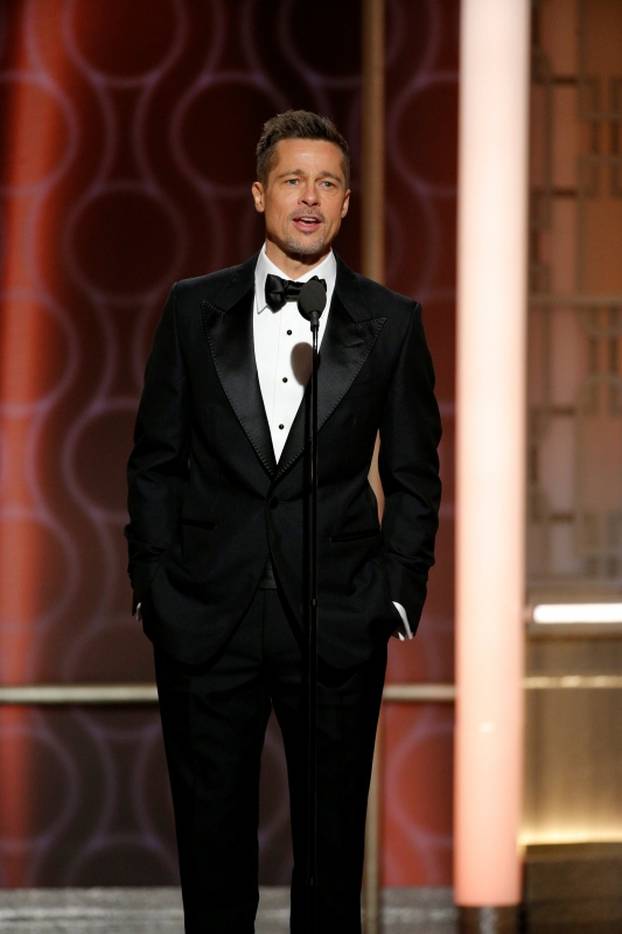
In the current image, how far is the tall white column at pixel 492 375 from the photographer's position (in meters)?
3.28

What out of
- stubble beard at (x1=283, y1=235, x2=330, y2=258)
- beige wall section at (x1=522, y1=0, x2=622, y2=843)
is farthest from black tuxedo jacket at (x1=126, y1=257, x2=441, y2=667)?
beige wall section at (x1=522, y1=0, x2=622, y2=843)

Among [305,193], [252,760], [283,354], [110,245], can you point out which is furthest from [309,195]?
[110,245]

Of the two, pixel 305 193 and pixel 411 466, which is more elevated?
pixel 305 193

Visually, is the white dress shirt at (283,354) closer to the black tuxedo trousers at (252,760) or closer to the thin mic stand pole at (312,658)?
the thin mic stand pole at (312,658)

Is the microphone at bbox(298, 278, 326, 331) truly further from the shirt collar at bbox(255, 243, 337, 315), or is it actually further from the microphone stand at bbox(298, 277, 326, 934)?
the shirt collar at bbox(255, 243, 337, 315)

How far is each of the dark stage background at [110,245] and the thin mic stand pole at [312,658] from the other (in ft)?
3.74

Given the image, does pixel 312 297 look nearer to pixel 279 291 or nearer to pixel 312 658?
pixel 279 291

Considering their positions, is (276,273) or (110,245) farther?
(110,245)

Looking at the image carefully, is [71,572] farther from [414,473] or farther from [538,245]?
[538,245]

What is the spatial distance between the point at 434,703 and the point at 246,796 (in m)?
1.08

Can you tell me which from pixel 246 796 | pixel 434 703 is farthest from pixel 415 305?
pixel 434 703

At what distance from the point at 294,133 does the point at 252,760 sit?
1.09m

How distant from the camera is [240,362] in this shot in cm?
239

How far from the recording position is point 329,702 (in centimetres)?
236
